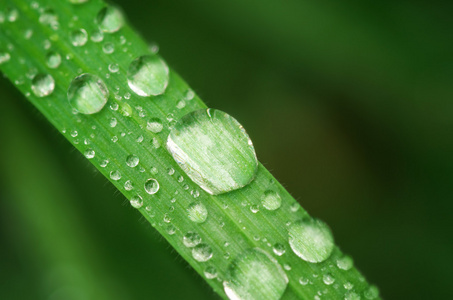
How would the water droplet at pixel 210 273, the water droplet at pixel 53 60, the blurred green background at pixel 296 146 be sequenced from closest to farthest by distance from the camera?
the water droplet at pixel 210 273
the water droplet at pixel 53 60
the blurred green background at pixel 296 146

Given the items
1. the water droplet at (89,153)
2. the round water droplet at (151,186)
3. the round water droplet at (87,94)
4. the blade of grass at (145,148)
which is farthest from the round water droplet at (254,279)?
the round water droplet at (87,94)

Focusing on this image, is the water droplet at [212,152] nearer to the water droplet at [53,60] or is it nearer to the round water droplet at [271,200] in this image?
the round water droplet at [271,200]

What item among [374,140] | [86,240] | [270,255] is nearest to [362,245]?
[374,140]

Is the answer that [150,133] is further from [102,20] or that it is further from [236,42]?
[236,42]

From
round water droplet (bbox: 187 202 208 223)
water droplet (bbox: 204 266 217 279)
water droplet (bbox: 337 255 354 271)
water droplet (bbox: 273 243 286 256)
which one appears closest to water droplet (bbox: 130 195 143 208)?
round water droplet (bbox: 187 202 208 223)

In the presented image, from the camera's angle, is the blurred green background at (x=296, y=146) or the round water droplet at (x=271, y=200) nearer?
the round water droplet at (x=271, y=200)

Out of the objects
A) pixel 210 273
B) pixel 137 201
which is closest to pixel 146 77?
pixel 137 201

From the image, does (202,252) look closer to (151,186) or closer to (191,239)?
(191,239)
